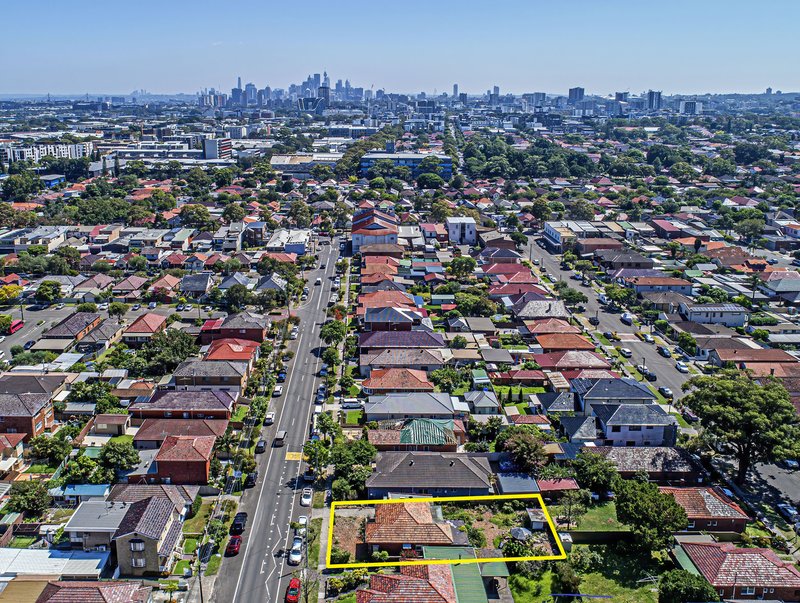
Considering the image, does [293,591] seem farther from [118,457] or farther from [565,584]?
[118,457]

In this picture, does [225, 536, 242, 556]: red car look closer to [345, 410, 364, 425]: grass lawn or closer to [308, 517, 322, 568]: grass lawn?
[308, 517, 322, 568]: grass lawn

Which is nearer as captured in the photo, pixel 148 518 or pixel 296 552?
pixel 148 518

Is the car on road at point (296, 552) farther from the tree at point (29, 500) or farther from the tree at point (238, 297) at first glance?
the tree at point (238, 297)

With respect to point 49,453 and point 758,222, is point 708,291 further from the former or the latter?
point 49,453

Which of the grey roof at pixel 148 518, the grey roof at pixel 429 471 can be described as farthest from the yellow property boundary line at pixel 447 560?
the grey roof at pixel 148 518

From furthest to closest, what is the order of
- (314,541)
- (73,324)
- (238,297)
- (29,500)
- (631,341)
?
(238,297) → (631,341) → (73,324) → (29,500) → (314,541)

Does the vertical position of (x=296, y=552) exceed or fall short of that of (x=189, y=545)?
it exceeds it

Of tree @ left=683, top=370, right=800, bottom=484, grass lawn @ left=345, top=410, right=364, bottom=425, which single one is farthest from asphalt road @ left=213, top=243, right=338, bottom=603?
tree @ left=683, top=370, right=800, bottom=484

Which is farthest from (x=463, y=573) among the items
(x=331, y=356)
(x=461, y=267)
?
(x=461, y=267)
